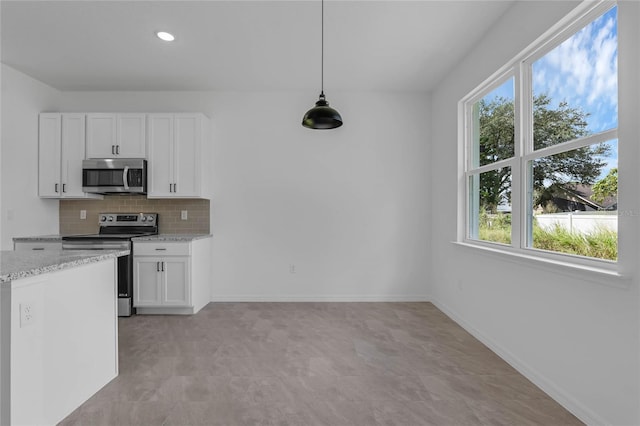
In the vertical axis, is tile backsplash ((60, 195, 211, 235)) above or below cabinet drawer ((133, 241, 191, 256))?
above

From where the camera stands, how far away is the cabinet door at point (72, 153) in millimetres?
3977

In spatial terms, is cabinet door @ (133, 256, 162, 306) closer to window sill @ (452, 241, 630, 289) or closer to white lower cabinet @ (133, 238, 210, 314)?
white lower cabinet @ (133, 238, 210, 314)

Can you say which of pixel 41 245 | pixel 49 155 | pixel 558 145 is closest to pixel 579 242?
pixel 558 145

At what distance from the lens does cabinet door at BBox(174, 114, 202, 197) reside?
399cm

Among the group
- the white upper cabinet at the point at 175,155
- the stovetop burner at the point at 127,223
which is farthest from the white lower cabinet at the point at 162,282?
the white upper cabinet at the point at 175,155

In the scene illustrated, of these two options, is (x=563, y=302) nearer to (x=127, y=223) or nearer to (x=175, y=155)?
(x=175, y=155)

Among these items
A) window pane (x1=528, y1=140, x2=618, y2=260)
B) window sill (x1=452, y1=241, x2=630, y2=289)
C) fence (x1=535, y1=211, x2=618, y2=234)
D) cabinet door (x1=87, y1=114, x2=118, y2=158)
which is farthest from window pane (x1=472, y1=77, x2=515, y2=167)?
cabinet door (x1=87, y1=114, x2=118, y2=158)

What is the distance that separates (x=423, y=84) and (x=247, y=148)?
2493 mm

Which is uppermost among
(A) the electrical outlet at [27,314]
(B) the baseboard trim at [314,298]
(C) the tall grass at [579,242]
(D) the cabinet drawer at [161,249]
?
(C) the tall grass at [579,242]

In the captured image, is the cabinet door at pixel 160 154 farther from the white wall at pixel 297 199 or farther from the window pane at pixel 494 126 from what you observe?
the window pane at pixel 494 126

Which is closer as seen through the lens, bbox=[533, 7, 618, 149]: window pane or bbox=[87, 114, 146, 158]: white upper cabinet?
bbox=[533, 7, 618, 149]: window pane

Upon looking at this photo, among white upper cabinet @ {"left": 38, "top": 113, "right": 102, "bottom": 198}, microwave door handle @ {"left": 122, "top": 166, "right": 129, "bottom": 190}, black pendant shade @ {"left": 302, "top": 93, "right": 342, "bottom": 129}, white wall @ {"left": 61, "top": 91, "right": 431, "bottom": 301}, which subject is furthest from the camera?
white wall @ {"left": 61, "top": 91, "right": 431, "bottom": 301}

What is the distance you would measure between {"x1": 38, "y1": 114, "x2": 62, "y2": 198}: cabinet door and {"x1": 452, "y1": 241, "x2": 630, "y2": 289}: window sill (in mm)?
5078

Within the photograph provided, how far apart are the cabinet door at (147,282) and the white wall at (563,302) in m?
3.48
